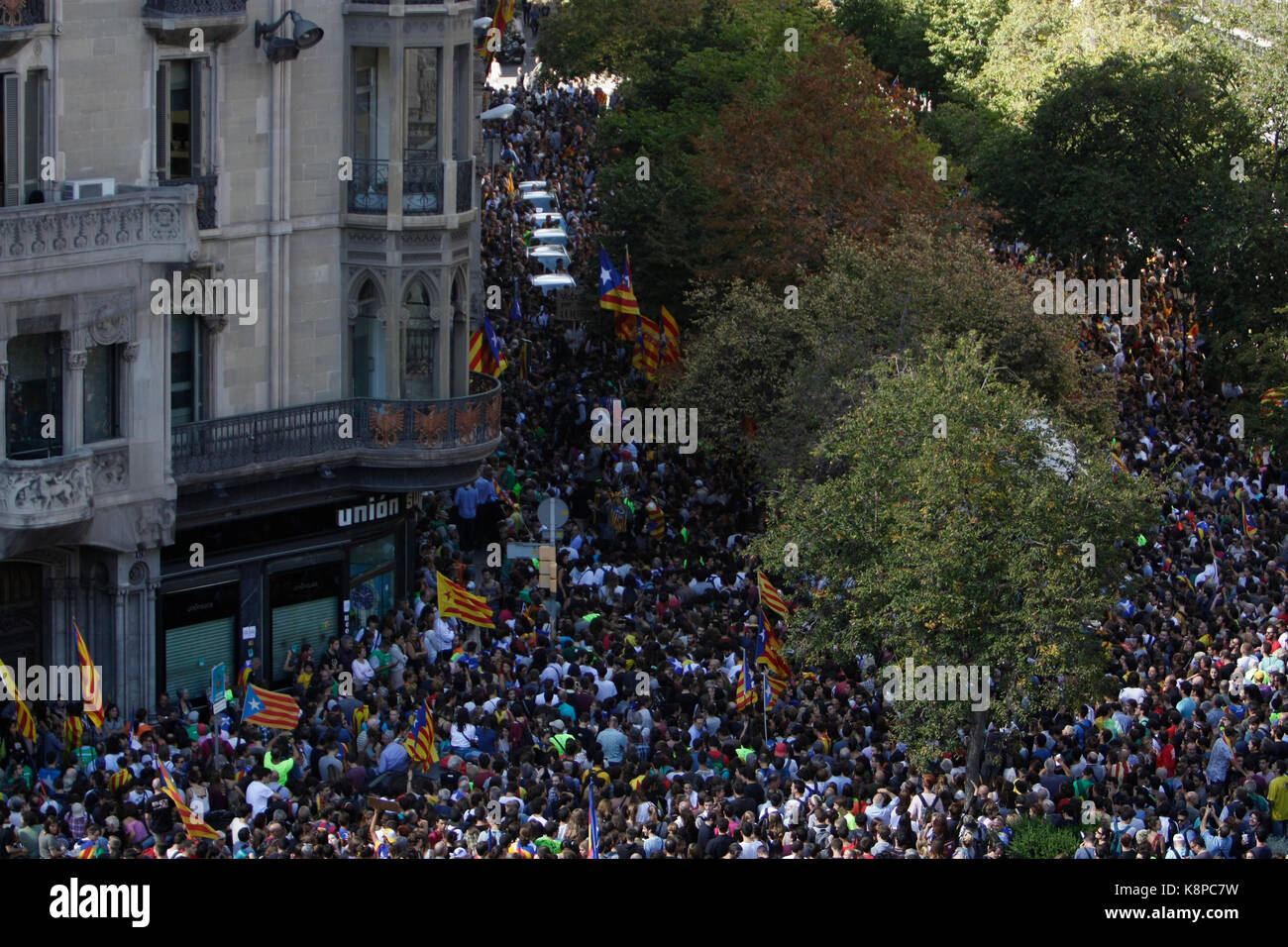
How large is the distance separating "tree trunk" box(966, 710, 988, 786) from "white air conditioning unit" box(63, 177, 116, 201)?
1408cm

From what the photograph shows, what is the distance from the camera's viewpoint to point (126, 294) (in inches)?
1180

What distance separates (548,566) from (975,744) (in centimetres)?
816

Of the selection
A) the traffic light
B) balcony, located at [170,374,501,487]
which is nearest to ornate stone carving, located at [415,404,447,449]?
balcony, located at [170,374,501,487]

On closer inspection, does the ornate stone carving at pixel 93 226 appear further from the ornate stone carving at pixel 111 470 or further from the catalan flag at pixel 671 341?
the catalan flag at pixel 671 341

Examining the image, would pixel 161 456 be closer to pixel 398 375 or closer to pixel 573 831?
pixel 398 375

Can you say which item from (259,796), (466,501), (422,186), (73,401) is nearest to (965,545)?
(259,796)

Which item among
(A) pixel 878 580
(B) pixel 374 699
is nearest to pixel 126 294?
(B) pixel 374 699

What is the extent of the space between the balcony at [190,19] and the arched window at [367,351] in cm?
515

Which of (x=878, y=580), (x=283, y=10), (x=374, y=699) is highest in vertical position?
(x=283, y=10)

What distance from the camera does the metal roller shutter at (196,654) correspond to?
31.8 m

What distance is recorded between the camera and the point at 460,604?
31547 mm

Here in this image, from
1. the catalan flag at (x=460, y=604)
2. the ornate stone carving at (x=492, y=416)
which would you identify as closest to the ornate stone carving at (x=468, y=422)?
the ornate stone carving at (x=492, y=416)

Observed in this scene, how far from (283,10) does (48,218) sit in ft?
19.9
